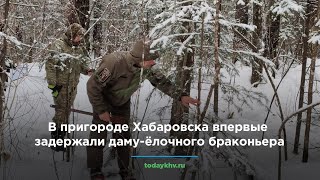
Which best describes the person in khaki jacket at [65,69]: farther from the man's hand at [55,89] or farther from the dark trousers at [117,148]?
the dark trousers at [117,148]

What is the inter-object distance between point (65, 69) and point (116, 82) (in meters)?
1.62

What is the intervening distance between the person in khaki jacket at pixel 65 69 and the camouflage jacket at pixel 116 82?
88cm

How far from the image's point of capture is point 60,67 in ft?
17.8

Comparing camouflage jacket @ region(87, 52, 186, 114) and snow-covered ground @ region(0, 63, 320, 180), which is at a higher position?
camouflage jacket @ region(87, 52, 186, 114)

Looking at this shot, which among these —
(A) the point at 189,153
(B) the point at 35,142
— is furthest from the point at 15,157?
(A) the point at 189,153

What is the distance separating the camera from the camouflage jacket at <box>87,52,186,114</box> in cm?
444

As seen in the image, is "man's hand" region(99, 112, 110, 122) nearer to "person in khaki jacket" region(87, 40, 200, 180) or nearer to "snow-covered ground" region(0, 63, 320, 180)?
"person in khaki jacket" region(87, 40, 200, 180)

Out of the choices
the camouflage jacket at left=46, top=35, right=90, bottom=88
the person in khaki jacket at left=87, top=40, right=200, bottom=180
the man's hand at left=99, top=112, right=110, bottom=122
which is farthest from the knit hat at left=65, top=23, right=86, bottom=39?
the man's hand at left=99, top=112, right=110, bottom=122

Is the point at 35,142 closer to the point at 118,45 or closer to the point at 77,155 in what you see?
the point at 77,155

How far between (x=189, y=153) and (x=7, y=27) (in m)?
2.57

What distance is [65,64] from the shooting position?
5773 millimetres

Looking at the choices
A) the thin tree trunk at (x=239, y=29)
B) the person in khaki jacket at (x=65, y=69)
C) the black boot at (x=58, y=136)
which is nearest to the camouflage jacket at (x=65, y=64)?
the person in khaki jacket at (x=65, y=69)

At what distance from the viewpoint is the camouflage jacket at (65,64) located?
5438 millimetres

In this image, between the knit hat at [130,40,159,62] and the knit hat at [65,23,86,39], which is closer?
the knit hat at [130,40,159,62]
